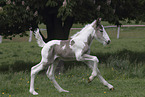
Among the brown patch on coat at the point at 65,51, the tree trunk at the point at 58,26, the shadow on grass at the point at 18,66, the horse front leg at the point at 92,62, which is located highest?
the brown patch on coat at the point at 65,51

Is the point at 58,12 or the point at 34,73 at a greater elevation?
the point at 58,12

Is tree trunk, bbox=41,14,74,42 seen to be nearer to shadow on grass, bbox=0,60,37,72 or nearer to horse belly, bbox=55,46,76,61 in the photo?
shadow on grass, bbox=0,60,37,72

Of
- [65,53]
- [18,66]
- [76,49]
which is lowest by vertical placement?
[18,66]

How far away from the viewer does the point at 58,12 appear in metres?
12.1

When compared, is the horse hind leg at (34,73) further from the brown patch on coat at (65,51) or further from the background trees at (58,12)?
the background trees at (58,12)

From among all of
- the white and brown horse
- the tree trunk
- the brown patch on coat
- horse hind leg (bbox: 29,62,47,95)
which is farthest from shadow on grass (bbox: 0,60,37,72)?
the brown patch on coat

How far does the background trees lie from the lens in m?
11.0

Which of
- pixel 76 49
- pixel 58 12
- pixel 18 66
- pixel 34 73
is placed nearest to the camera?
pixel 76 49

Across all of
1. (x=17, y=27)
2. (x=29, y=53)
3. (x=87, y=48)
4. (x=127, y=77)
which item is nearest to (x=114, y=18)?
(x=127, y=77)

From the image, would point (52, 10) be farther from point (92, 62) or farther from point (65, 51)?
point (92, 62)

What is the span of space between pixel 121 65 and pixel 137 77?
4.39 ft

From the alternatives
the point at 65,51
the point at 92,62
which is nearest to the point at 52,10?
the point at 65,51

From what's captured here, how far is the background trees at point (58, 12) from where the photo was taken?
10969 mm

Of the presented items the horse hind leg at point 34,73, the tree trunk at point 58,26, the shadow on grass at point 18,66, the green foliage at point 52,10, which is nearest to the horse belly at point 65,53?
the horse hind leg at point 34,73
